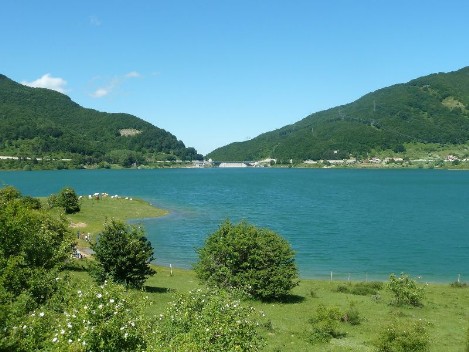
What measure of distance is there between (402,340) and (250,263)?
16.5 meters

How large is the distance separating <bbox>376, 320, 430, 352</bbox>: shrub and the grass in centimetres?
177

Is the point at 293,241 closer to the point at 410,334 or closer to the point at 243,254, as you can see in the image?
the point at 243,254

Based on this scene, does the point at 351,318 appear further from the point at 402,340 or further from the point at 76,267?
the point at 76,267

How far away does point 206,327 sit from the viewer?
15.7m

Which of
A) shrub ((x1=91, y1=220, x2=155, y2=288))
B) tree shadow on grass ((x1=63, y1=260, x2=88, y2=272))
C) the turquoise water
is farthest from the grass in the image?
the turquoise water

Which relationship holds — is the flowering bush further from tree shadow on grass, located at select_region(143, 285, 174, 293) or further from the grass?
tree shadow on grass, located at select_region(143, 285, 174, 293)

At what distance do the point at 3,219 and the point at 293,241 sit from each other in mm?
58129

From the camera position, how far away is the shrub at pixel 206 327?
48.4 ft

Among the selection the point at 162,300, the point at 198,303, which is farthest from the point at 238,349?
the point at 162,300

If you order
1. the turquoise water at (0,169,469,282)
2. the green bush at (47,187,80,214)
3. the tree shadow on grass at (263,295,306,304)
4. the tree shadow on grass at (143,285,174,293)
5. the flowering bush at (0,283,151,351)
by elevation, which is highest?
the flowering bush at (0,283,151,351)

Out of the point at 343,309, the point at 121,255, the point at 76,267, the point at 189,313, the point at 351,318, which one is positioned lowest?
the point at 343,309

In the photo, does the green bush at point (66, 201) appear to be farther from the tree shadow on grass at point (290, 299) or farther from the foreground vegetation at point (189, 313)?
the tree shadow on grass at point (290, 299)

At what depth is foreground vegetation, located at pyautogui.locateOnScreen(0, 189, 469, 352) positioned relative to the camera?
14.2 meters

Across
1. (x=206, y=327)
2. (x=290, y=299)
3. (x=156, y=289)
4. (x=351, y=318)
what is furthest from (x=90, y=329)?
(x=290, y=299)
